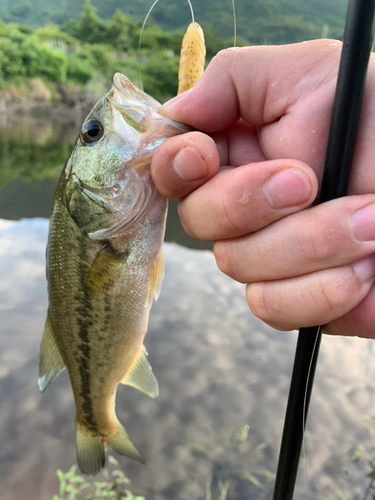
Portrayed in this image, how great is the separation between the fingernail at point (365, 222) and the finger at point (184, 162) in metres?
0.42

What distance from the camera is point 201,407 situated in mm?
3441

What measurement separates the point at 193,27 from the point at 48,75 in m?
39.7

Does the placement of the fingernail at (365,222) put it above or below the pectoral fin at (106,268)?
above

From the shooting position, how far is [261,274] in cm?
107

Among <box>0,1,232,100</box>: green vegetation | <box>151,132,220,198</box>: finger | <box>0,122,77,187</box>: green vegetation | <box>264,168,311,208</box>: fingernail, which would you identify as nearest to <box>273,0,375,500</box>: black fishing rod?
<box>264,168,311,208</box>: fingernail

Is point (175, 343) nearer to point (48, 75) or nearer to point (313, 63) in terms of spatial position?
point (313, 63)

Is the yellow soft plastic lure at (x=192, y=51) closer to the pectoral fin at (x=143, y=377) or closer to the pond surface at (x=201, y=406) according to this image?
the pectoral fin at (x=143, y=377)

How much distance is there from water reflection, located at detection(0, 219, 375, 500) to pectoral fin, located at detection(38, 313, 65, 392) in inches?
69.0

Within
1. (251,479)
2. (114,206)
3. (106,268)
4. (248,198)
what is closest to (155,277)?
(106,268)

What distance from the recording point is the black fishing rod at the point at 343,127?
66cm

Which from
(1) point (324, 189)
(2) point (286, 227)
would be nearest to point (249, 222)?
(2) point (286, 227)

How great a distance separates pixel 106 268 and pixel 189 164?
59 centimetres

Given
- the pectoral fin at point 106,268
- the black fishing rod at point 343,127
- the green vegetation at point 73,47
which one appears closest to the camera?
the black fishing rod at point 343,127

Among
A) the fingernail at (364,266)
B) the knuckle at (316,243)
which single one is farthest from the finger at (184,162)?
the fingernail at (364,266)
